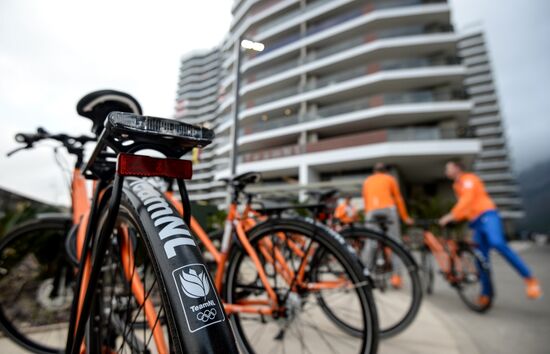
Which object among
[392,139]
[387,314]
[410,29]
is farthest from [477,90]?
[387,314]

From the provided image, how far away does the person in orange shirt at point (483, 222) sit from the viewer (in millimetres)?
2854

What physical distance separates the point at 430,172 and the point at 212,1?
23.6 meters

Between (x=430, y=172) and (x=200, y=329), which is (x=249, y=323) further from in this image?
(x=430, y=172)

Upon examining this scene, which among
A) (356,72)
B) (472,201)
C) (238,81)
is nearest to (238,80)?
(238,81)

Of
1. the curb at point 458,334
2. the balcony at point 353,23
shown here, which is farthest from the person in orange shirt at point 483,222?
the balcony at point 353,23

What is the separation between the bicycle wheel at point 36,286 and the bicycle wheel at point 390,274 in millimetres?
1993

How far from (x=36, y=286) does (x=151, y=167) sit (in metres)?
2.30

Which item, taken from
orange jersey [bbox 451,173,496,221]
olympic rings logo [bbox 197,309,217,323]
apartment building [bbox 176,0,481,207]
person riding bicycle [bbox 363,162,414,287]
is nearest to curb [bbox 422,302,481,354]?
orange jersey [bbox 451,173,496,221]

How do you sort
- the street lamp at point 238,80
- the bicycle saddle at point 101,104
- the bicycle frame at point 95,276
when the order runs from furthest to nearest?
the street lamp at point 238,80, the bicycle saddle at point 101,104, the bicycle frame at point 95,276

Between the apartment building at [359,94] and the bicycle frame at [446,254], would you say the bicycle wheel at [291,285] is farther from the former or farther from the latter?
the apartment building at [359,94]

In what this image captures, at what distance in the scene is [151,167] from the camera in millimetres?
666

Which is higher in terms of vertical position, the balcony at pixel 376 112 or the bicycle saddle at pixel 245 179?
the balcony at pixel 376 112

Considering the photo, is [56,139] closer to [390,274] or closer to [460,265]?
[390,274]

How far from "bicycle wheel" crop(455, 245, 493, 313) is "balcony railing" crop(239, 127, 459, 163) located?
13009mm
